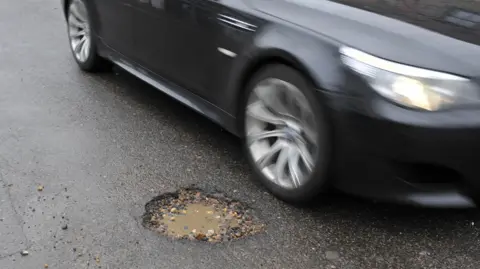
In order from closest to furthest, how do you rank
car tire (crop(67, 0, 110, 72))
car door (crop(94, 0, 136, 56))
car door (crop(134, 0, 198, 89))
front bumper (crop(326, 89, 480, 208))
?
front bumper (crop(326, 89, 480, 208)), car door (crop(134, 0, 198, 89)), car door (crop(94, 0, 136, 56)), car tire (crop(67, 0, 110, 72))

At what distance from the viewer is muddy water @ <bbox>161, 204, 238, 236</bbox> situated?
334 cm

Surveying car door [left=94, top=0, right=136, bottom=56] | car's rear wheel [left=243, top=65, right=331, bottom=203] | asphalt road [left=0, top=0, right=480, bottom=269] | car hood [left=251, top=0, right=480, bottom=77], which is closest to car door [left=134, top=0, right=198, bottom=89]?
car door [left=94, top=0, right=136, bottom=56]

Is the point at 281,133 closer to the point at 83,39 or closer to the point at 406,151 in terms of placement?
the point at 406,151

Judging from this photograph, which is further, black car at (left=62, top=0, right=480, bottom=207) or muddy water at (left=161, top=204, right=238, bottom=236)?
muddy water at (left=161, top=204, right=238, bottom=236)

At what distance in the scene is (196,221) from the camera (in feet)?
11.2

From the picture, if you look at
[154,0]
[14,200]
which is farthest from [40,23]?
[14,200]

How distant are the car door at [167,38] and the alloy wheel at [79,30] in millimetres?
1109

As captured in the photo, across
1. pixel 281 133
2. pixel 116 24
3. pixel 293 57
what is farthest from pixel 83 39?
pixel 293 57

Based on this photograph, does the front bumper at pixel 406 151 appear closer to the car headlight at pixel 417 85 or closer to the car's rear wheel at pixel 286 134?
the car headlight at pixel 417 85

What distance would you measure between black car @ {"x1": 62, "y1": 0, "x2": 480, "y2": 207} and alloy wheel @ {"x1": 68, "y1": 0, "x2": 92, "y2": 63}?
165 centimetres

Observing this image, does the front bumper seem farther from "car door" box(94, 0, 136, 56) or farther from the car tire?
the car tire

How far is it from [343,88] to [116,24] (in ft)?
8.11

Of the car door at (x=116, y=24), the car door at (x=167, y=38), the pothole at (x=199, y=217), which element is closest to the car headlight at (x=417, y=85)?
the pothole at (x=199, y=217)

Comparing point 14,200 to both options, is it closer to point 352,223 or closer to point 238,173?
point 238,173
